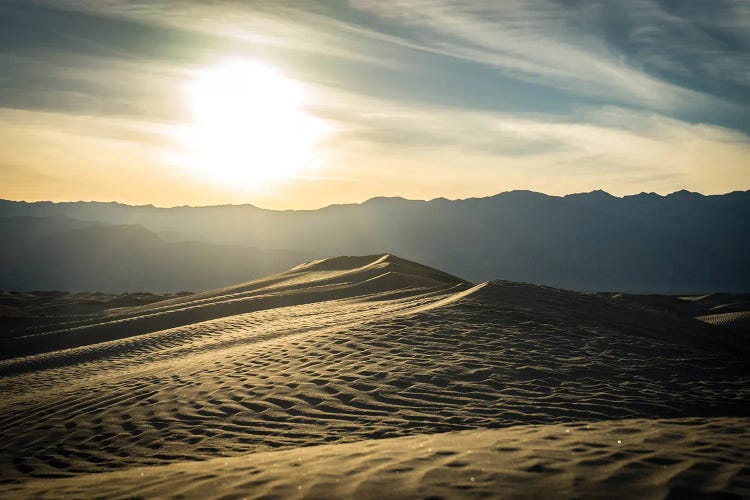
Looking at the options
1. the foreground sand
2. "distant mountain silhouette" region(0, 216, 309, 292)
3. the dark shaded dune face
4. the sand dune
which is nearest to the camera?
the sand dune

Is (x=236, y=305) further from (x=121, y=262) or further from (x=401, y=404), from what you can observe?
(x=121, y=262)

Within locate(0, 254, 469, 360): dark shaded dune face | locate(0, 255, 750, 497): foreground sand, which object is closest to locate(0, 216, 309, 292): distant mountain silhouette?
locate(0, 254, 469, 360): dark shaded dune face

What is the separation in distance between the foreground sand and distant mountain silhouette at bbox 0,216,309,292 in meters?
129

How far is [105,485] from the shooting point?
565 cm

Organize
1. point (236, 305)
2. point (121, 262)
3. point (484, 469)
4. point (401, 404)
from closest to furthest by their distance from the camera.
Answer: point (484, 469)
point (401, 404)
point (236, 305)
point (121, 262)

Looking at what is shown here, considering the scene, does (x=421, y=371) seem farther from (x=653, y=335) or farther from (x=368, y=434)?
(x=653, y=335)

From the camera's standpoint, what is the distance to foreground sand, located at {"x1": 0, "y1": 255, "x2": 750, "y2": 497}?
5.12 m

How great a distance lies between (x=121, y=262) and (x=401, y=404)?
→ 157970 mm

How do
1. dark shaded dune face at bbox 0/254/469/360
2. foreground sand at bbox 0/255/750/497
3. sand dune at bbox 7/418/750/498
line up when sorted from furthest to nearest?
dark shaded dune face at bbox 0/254/469/360
foreground sand at bbox 0/255/750/497
sand dune at bbox 7/418/750/498

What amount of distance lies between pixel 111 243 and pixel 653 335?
6513 inches

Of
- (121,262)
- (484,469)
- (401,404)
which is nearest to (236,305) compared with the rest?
(401,404)

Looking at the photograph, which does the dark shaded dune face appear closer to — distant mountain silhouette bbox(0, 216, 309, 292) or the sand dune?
the sand dune

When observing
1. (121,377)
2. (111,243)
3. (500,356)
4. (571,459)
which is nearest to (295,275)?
(121,377)

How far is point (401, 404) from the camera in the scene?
8398 millimetres
